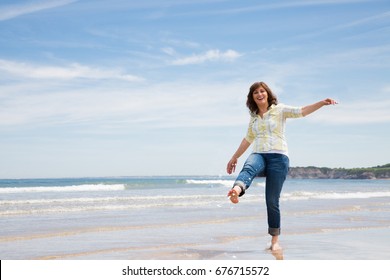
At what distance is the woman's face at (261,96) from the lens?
5.89 meters

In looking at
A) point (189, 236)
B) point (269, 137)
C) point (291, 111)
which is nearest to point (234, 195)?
Result: point (269, 137)

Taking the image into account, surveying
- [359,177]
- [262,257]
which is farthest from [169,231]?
[359,177]

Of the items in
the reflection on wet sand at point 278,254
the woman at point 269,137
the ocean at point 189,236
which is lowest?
the reflection on wet sand at point 278,254

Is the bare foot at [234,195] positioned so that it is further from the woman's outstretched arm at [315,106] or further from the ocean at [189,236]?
the woman's outstretched arm at [315,106]

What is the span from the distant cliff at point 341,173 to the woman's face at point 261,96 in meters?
103

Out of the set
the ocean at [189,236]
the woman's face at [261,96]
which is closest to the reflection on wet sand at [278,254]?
the ocean at [189,236]

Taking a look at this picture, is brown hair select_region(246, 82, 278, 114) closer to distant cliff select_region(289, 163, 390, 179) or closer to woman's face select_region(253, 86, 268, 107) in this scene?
woman's face select_region(253, 86, 268, 107)

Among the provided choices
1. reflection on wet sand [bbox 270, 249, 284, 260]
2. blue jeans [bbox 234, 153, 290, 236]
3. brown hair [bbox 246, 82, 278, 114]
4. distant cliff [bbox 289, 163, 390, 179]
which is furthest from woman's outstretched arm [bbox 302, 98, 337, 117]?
distant cliff [bbox 289, 163, 390, 179]

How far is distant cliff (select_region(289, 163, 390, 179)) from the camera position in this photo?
102688 mm

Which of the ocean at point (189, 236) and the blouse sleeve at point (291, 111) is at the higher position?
the blouse sleeve at point (291, 111)

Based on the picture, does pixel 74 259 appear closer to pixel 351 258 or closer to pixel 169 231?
pixel 169 231

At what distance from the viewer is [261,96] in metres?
5.89

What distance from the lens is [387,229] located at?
28.6 feet
